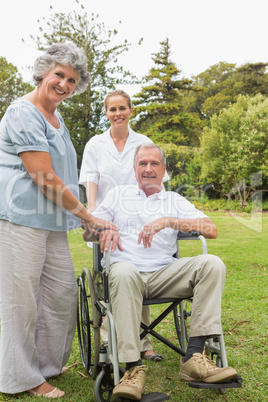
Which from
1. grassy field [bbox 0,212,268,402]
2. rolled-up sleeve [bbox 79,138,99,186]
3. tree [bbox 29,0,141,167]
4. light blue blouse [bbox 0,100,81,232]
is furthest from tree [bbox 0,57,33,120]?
light blue blouse [bbox 0,100,81,232]

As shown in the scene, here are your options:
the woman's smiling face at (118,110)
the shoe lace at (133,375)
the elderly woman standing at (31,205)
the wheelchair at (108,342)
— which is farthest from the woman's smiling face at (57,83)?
the shoe lace at (133,375)

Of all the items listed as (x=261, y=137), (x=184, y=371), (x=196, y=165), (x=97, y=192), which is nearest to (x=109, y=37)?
(x=196, y=165)

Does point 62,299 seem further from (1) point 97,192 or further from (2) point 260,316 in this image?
(2) point 260,316

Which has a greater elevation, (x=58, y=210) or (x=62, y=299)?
(x=58, y=210)

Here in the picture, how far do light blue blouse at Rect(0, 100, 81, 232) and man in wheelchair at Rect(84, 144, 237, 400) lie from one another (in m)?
0.33

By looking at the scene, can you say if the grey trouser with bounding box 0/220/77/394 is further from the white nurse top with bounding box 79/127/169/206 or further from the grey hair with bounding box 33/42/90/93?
the grey hair with bounding box 33/42/90/93

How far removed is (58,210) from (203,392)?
130cm

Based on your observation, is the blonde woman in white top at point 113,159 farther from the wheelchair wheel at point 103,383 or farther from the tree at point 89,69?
the tree at point 89,69

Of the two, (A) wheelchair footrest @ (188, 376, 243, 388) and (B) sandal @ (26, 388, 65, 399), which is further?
(B) sandal @ (26, 388, 65, 399)

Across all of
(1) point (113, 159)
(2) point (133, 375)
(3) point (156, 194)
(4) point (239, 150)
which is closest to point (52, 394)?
(2) point (133, 375)

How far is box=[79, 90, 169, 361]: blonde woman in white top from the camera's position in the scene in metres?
2.76

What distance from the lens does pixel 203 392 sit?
2209mm

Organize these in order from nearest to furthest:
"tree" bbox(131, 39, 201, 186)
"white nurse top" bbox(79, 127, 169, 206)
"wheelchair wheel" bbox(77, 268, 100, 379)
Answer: "wheelchair wheel" bbox(77, 268, 100, 379) → "white nurse top" bbox(79, 127, 169, 206) → "tree" bbox(131, 39, 201, 186)

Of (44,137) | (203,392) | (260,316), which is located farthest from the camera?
(260,316)
